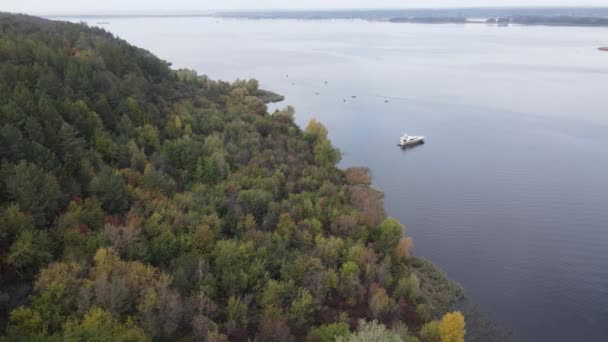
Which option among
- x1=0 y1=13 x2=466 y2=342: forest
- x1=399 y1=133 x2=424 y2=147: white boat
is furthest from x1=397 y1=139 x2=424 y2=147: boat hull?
x1=0 y1=13 x2=466 y2=342: forest

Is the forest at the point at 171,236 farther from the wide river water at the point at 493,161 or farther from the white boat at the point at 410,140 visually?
the white boat at the point at 410,140

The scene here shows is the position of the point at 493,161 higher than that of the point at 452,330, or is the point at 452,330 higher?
the point at 493,161

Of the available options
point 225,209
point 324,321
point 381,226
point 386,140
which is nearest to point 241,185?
point 225,209

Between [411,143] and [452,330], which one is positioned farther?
[411,143]

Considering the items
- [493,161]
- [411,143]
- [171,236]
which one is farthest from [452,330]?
[411,143]

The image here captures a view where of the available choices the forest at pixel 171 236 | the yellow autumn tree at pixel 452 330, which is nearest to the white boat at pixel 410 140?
the forest at pixel 171 236

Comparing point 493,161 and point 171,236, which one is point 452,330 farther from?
point 493,161

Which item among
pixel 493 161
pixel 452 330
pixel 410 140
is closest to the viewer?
pixel 452 330
